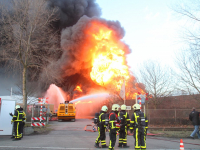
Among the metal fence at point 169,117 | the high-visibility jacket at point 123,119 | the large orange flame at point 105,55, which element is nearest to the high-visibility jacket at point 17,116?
the high-visibility jacket at point 123,119

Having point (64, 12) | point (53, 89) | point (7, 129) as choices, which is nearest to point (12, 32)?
point (7, 129)

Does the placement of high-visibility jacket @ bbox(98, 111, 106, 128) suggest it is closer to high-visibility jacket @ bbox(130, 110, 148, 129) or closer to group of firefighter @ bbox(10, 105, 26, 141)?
high-visibility jacket @ bbox(130, 110, 148, 129)

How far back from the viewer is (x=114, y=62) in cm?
2877

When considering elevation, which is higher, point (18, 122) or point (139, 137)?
point (18, 122)

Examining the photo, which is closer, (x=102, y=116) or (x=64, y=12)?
(x=102, y=116)

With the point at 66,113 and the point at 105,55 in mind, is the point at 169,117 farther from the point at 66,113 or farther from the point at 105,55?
the point at 105,55

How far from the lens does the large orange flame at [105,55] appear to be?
28.4 meters

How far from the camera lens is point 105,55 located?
30344mm

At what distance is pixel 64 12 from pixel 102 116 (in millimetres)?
32056

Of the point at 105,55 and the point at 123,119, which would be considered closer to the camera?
the point at 123,119

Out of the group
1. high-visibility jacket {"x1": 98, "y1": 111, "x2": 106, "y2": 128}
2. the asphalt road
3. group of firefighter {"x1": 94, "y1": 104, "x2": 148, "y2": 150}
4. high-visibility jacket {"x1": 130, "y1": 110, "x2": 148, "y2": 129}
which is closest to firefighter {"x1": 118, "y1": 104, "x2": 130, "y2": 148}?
group of firefighter {"x1": 94, "y1": 104, "x2": 148, "y2": 150}

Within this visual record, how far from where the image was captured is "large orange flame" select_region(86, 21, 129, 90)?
28.4 metres

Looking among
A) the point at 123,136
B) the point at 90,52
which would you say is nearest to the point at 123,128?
the point at 123,136

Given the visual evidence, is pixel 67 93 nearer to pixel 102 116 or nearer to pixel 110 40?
pixel 110 40
